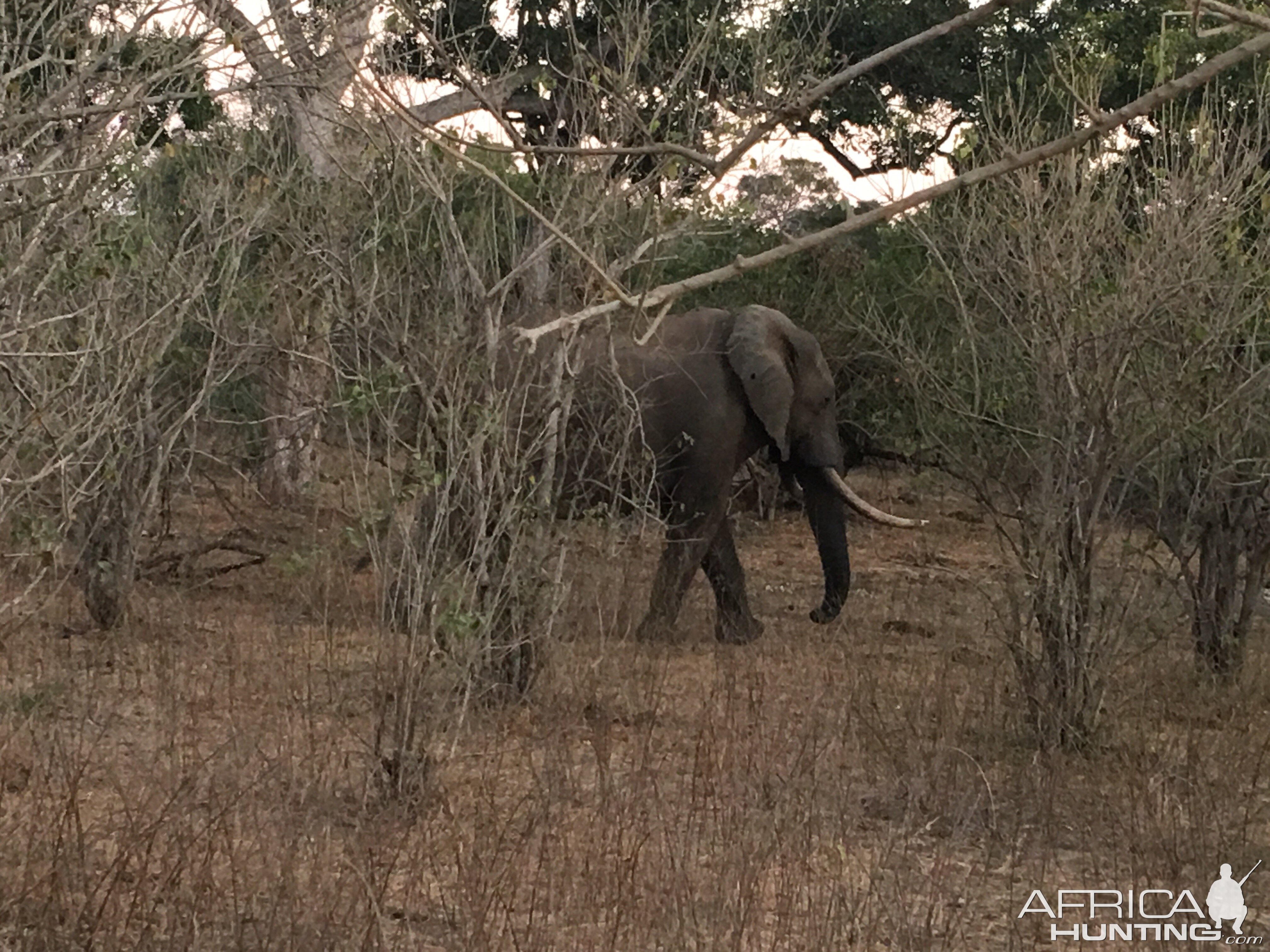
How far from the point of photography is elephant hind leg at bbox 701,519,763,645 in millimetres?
10258

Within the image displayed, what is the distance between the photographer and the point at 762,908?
16.3 feet

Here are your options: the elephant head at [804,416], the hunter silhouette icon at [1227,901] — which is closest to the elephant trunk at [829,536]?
the elephant head at [804,416]

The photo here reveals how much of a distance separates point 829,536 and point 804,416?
745 millimetres

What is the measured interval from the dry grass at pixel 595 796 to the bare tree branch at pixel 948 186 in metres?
1.83

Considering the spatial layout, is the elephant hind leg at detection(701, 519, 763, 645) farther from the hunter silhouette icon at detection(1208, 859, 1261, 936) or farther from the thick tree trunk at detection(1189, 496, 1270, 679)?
the hunter silhouette icon at detection(1208, 859, 1261, 936)

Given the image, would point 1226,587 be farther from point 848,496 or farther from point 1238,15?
point 1238,15

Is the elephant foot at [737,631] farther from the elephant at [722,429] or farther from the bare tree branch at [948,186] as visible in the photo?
the bare tree branch at [948,186]

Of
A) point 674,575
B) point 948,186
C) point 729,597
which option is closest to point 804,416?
point 729,597

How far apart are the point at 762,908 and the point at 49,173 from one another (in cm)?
271

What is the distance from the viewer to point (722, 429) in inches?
416

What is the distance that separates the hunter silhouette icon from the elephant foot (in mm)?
4938

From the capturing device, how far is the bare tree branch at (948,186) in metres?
2.93

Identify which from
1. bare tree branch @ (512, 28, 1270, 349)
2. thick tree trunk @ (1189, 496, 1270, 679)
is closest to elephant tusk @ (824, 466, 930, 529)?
thick tree trunk @ (1189, 496, 1270, 679)

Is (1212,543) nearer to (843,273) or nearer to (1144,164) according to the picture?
(1144,164)
